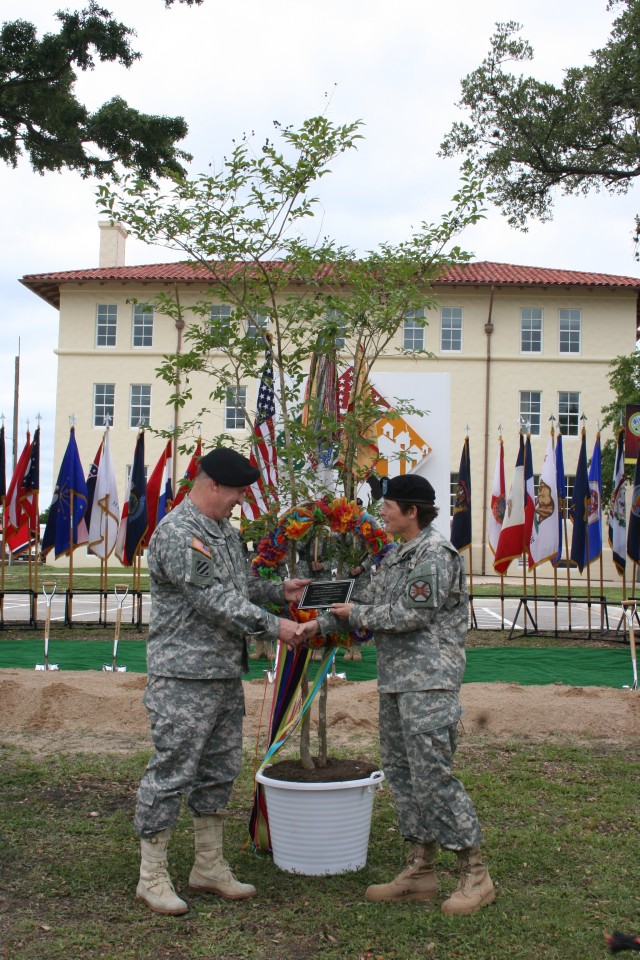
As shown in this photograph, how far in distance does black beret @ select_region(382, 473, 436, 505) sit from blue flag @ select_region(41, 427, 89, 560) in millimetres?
11092

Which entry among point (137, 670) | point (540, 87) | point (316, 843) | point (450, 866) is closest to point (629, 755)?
point (450, 866)

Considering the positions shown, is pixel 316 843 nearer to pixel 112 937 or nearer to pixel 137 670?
pixel 112 937

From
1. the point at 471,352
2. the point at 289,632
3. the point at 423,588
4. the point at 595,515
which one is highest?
the point at 471,352

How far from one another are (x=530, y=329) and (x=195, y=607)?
97.7ft

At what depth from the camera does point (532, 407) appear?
3198 centimetres

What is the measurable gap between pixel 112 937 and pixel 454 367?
95.0 feet

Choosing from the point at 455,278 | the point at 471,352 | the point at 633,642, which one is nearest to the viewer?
the point at 633,642

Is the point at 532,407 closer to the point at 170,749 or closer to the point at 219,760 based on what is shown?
the point at 219,760

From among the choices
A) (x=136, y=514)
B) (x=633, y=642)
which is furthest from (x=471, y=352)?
(x=633, y=642)

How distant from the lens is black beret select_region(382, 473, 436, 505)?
4.21m

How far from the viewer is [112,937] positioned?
3.70 m

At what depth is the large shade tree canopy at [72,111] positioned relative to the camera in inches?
322

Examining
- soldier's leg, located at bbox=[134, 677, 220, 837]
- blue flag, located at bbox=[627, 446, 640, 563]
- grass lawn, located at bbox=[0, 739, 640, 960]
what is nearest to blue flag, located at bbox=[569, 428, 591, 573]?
blue flag, located at bbox=[627, 446, 640, 563]

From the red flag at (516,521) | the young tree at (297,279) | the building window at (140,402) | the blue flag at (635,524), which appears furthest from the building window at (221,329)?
the building window at (140,402)
